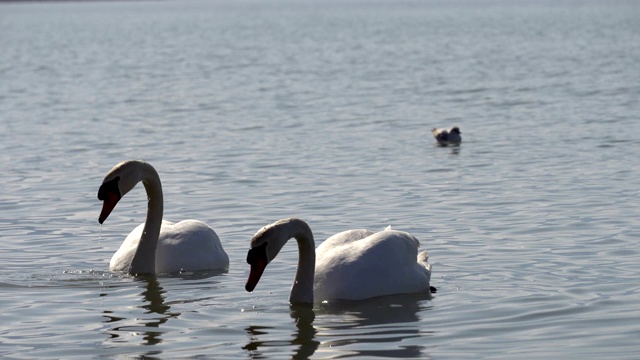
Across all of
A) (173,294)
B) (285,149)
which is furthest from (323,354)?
(285,149)

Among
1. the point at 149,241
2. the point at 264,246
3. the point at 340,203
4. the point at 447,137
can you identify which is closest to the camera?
the point at 264,246

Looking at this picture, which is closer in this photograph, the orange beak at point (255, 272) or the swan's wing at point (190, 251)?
the orange beak at point (255, 272)

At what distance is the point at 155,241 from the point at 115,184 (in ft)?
2.21

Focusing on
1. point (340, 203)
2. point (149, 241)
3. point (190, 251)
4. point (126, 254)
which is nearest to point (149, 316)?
point (149, 241)

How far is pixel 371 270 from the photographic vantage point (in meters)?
10.5

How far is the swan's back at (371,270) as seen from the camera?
34.1ft

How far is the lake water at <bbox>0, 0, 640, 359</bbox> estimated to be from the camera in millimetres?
9648

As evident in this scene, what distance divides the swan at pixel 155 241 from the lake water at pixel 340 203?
0.16m

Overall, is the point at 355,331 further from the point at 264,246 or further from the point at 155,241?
the point at 155,241

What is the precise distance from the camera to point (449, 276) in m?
11.4

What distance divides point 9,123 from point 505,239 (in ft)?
48.5

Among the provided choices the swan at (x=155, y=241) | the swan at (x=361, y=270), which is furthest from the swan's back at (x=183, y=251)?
the swan at (x=361, y=270)

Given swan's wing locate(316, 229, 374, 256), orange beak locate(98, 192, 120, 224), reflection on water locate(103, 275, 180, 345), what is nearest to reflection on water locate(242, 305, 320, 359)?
reflection on water locate(103, 275, 180, 345)

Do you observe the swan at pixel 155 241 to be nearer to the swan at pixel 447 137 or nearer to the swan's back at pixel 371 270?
the swan's back at pixel 371 270
